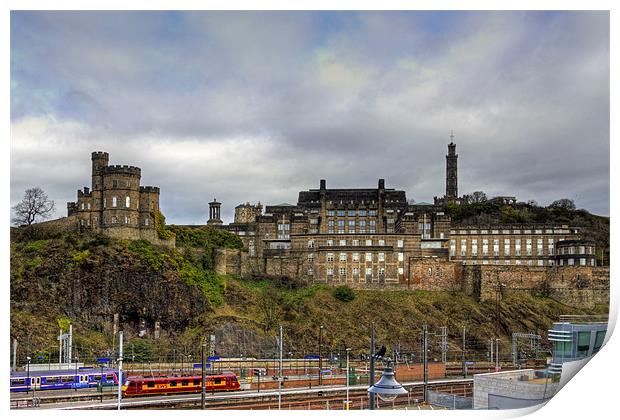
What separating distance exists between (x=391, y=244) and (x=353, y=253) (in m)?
3.55

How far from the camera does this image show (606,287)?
64812 millimetres

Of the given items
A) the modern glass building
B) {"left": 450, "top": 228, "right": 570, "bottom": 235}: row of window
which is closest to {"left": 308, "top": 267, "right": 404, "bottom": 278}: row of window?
{"left": 450, "top": 228, "right": 570, "bottom": 235}: row of window

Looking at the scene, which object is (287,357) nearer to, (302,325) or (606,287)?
(302,325)

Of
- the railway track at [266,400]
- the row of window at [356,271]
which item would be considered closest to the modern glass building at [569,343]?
the railway track at [266,400]

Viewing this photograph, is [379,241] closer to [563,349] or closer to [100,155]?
[100,155]

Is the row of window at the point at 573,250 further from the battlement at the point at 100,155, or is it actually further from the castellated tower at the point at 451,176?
the battlement at the point at 100,155

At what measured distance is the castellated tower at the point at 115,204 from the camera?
56312mm

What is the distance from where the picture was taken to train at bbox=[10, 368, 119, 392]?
3701 centimetres

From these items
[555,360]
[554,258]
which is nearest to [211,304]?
[555,360]

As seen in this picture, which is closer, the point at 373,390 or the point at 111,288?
the point at 373,390

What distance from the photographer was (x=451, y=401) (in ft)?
96.5

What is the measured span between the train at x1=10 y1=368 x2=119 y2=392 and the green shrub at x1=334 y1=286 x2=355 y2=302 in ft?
76.3

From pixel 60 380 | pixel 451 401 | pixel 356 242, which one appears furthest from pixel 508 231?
pixel 60 380

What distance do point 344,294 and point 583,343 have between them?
112ft
